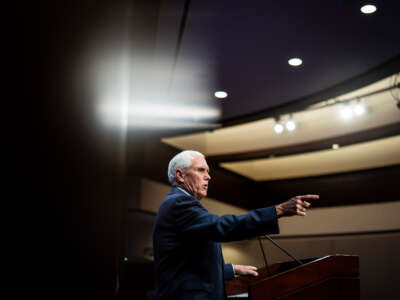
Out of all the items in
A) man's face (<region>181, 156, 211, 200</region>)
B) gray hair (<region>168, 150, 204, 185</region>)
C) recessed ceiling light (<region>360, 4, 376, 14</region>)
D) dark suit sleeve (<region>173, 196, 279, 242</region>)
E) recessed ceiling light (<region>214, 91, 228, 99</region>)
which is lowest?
dark suit sleeve (<region>173, 196, 279, 242</region>)

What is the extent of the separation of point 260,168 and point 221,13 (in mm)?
4438

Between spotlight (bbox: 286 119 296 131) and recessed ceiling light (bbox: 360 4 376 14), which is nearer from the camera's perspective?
recessed ceiling light (bbox: 360 4 376 14)

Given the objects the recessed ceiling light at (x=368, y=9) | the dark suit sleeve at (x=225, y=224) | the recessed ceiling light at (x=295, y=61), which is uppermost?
the recessed ceiling light at (x=368, y=9)

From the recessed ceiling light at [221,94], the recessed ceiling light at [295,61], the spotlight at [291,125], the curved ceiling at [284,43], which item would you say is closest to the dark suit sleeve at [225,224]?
the curved ceiling at [284,43]

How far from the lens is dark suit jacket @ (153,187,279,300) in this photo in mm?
1659

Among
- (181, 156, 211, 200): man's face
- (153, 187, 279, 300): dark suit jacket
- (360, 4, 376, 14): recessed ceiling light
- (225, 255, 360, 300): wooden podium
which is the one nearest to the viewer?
(225, 255, 360, 300): wooden podium

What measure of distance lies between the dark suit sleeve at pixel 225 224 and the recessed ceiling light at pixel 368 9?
2.40m

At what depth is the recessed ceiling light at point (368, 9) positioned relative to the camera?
11.1ft

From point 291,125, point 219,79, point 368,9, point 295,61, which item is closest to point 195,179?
point 368,9

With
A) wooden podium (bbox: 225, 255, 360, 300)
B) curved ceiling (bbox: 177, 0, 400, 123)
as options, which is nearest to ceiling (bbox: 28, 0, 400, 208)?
curved ceiling (bbox: 177, 0, 400, 123)

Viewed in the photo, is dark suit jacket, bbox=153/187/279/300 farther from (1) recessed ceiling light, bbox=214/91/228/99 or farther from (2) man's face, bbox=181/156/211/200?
(1) recessed ceiling light, bbox=214/91/228/99

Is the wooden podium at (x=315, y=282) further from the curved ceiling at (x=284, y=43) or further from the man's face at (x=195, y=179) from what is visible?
the curved ceiling at (x=284, y=43)

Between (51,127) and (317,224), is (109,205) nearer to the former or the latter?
(51,127)

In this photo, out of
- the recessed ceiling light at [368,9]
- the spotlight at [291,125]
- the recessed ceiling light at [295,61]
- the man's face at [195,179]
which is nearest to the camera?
the man's face at [195,179]
